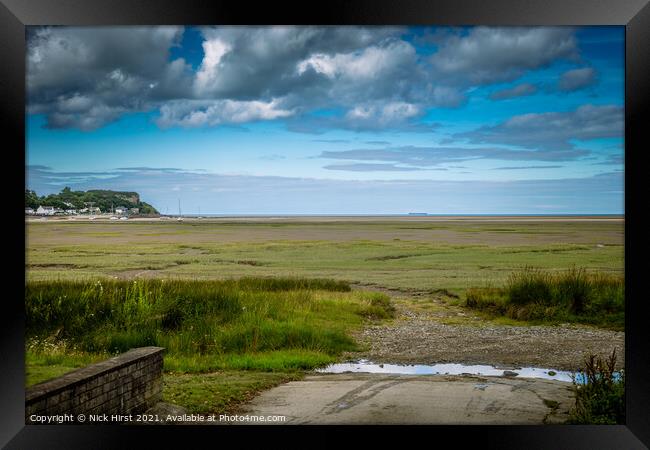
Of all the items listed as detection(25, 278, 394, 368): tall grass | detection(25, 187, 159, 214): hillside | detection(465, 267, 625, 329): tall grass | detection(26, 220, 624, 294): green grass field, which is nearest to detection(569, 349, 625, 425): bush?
detection(25, 278, 394, 368): tall grass

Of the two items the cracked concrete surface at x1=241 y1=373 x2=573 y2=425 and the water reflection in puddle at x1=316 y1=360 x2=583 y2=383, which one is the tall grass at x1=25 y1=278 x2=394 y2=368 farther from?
the cracked concrete surface at x1=241 y1=373 x2=573 y2=425

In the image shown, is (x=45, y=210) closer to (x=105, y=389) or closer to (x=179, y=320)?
(x=179, y=320)

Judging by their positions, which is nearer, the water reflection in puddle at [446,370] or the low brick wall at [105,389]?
the low brick wall at [105,389]

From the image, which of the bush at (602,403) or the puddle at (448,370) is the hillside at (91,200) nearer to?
the puddle at (448,370)

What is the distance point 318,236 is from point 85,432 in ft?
56.5

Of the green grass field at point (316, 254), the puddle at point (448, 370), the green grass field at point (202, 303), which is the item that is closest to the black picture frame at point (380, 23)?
the green grass field at point (202, 303)

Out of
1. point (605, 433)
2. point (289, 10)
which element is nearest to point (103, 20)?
point (289, 10)

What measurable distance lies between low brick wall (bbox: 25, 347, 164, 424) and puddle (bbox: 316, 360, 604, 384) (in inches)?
76.1

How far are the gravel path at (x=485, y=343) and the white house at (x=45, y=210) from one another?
3.72m

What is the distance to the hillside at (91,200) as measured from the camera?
5.32 meters

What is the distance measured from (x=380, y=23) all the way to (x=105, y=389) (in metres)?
3.17

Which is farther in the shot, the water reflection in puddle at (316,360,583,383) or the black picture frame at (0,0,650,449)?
the water reflection in puddle at (316,360,583,383)

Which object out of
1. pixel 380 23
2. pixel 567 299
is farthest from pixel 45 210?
pixel 567 299

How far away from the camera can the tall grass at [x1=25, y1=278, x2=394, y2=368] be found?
17.9 feet
